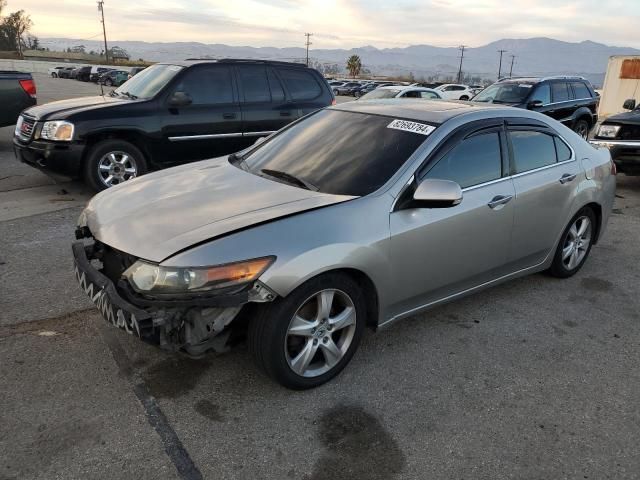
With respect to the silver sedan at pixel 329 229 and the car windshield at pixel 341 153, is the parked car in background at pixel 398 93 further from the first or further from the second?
the car windshield at pixel 341 153

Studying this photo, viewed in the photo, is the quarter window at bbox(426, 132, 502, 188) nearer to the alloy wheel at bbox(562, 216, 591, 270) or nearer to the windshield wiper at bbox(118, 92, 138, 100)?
the alloy wheel at bbox(562, 216, 591, 270)

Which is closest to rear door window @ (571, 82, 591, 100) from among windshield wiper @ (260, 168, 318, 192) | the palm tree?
windshield wiper @ (260, 168, 318, 192)

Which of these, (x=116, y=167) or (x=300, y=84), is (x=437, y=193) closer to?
(x=116, y=167)

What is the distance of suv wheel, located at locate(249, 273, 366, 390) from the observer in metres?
2.66

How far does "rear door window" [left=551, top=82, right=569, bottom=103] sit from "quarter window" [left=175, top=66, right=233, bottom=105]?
8.07 metres

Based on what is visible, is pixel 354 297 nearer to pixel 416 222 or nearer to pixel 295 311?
pixel 295 311

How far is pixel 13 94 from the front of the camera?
9.12 meters

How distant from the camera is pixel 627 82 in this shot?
1449cm

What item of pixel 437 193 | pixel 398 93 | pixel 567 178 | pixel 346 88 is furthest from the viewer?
pixel 346 88

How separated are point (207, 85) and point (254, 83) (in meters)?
0.71

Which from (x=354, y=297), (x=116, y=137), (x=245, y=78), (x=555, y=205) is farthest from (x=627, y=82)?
(x=354, y=297)

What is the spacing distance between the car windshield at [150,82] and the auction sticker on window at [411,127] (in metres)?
4.38

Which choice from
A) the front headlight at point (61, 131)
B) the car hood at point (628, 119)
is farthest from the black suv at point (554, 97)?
the front headlight at point (61, 131)

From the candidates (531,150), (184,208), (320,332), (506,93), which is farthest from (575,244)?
(506,93)
